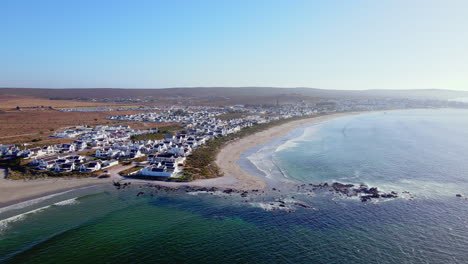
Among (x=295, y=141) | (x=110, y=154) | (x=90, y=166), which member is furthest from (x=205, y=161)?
(x=295, y=141)

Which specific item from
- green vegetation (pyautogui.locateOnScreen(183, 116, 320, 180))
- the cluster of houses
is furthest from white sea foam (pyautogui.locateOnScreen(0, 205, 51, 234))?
green vegetation (pyautogui.locateOnScreen(183, 116, 320, 180))

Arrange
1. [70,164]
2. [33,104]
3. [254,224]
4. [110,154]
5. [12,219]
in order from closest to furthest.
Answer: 1. [254,224]
2. [12,219]
3. [70,164]
4. [110,154]
5. [33,104]

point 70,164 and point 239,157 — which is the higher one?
point 70,164

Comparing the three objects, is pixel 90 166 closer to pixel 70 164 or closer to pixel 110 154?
pixel 70 164

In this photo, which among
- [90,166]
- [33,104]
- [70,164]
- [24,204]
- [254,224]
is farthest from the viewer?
[33,104]

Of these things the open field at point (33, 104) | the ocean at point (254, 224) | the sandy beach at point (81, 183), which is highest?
the open field at point (33, 104)

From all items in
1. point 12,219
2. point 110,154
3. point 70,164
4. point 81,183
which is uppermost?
point 110,154

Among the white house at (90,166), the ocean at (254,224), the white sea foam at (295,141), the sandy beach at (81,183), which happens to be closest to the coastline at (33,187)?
the sandy beach at (81,183)

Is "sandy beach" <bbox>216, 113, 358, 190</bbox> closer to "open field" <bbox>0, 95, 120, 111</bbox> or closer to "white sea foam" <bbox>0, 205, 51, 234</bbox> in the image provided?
"white sea foam" <bbox>0, 205, 51, 234</bbox>

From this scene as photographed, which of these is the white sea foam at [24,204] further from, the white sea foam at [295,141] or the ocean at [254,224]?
the white sea foam at [295,141]
